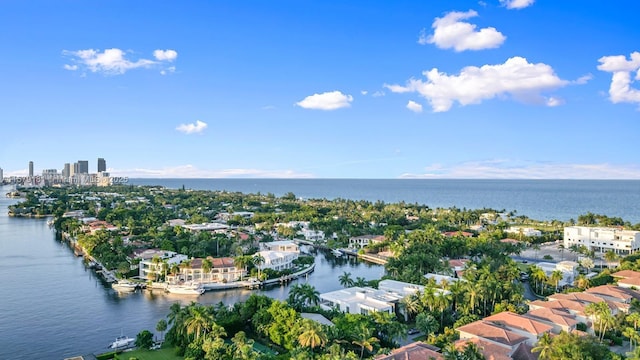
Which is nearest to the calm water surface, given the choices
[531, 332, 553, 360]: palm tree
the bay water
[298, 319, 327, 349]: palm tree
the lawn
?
the bay water

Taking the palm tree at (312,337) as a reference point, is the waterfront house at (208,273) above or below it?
below

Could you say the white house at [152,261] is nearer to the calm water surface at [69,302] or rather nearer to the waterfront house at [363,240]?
the calm water surface at [69,302]

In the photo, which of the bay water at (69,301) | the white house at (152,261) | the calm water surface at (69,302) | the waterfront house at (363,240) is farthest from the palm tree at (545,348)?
the waterfront house at (363,240)

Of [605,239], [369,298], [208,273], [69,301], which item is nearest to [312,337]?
[369,298]

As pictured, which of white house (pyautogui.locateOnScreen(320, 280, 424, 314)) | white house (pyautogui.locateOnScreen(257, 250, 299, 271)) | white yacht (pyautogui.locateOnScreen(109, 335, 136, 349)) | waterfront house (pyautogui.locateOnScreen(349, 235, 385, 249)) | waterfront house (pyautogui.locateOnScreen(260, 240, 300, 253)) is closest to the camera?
white yacht (pyautogui.locateOnScreen(109, 335, 136, 349))

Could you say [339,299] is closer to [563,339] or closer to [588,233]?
[563,339]

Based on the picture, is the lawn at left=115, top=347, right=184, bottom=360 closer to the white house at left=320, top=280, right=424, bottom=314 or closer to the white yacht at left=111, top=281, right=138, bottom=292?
the white house at left=320, top=280, right=424, bottom=314

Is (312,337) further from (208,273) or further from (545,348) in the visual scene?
(208,273)
